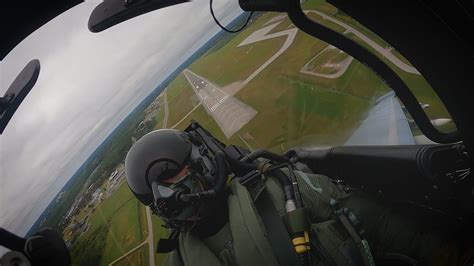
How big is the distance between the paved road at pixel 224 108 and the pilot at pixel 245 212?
137 millimetres

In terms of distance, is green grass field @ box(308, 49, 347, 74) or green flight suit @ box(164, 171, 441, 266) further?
green grass field @ box(308, 49, 347, 74)

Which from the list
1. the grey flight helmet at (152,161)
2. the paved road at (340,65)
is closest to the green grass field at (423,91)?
the paved road at (340,65)

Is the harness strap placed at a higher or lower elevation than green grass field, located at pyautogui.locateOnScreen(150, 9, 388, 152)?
lower

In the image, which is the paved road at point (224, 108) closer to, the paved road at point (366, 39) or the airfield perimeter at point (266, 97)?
the airfield perimeter at point (266, 97)

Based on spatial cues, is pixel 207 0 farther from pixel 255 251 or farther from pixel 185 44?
pixel 255 251

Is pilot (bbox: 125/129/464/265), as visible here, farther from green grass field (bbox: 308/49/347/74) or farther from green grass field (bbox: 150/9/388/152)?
green grass field (bbox: 308/49/347/74)

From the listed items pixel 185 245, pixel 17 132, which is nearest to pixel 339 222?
pixel 185 245

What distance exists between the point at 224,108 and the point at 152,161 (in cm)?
39

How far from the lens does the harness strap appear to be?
1989mm

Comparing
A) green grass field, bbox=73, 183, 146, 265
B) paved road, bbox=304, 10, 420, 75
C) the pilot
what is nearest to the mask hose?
the pilot

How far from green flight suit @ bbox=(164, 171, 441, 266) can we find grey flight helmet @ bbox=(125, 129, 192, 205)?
252mm

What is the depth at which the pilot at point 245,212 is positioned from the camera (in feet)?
6.73

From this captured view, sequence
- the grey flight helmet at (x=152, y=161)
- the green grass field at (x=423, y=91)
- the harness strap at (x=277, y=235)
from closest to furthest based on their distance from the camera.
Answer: the harness strap at (x=277, y=235) < the grey flight helmet at (x=152, y=161) < the green grass field at (x=423, y=91)

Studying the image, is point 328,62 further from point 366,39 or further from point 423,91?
point 423,91
